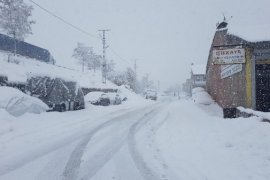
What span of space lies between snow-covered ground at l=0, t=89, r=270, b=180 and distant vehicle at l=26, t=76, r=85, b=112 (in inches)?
234

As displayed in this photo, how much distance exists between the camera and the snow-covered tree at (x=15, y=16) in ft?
134

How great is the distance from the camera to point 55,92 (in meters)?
20.2

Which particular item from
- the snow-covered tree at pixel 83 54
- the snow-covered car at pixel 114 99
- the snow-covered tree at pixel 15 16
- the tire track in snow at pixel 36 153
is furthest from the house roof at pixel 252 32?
the snow-covered tree at pixel 83 54

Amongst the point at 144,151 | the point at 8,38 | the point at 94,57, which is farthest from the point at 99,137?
the point at 94,57

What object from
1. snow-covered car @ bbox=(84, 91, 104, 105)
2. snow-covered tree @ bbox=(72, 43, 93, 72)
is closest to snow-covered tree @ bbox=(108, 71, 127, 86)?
snow-covered tree @ bbox=(72, 43, 93, 72)

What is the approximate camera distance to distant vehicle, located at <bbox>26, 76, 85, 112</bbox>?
1911 centimetres

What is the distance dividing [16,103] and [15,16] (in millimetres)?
30835

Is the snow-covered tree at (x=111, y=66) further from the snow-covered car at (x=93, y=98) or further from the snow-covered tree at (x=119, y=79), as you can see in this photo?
the snow-covered car at (x=93, y=98)

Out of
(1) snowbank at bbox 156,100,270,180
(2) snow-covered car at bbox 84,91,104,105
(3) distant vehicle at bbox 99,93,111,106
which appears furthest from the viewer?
(3) distant vehicle at bbox 99,93,111,106

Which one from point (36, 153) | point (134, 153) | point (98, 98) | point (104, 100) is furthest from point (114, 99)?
point (36, 153)

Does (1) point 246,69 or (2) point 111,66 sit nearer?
(1) point 246,69

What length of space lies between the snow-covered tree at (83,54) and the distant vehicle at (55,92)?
6269 centimetres

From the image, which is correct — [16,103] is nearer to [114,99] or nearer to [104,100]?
[104,100]

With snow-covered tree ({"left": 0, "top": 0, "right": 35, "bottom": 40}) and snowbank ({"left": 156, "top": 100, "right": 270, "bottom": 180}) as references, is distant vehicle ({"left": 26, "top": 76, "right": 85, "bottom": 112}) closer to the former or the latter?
snowbank ({"left": 156, "top": 100, "right": 270, "bottom": 180})
